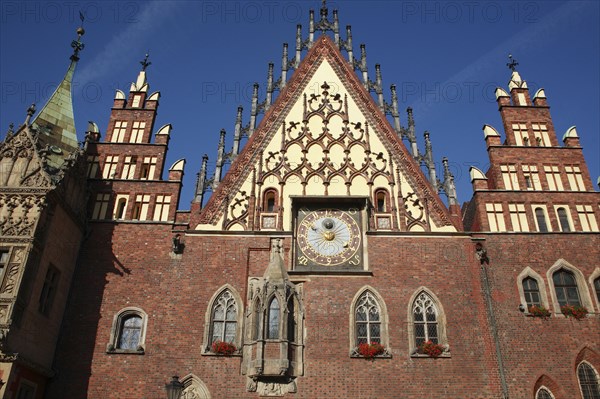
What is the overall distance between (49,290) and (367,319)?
8889 mm

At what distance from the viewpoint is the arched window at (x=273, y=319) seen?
49.2 ft

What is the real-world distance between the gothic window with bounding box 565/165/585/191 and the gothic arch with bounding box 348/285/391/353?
769 centimetres

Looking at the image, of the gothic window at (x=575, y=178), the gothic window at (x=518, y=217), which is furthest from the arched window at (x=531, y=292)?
the gothic window at (x=575, y=178)

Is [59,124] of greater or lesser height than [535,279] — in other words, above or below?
above

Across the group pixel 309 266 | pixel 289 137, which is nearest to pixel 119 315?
pixel 309 266

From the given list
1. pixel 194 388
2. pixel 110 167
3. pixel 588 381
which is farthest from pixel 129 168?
pixel 588 381

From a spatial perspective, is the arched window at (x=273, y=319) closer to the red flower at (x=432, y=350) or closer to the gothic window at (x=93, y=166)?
the red flower at (x=432, y=350)

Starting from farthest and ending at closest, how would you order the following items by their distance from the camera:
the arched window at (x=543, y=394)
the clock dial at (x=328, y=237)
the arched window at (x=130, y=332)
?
the clock dial at (x=328, y=237), the arched window at (x=130, y=332), the arched window at (x=543, y=394)

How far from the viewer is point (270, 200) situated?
18141mm

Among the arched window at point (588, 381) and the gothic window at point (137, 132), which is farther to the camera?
the gothic window at point (137, 132)

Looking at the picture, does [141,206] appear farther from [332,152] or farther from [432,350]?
[432,350]

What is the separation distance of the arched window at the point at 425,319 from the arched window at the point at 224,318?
5.22m

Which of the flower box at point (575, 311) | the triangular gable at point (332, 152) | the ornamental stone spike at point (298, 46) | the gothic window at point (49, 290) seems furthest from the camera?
the ornamental stone spike at point (298, 46)

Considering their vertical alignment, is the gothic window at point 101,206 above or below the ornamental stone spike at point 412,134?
below
